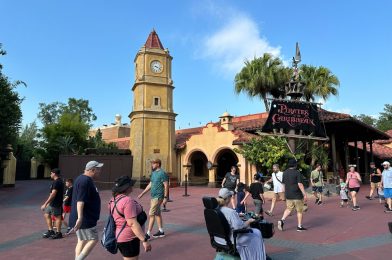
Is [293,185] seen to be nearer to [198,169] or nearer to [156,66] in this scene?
[156,66]

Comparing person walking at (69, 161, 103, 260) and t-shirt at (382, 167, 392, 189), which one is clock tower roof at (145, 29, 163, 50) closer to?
t-shirt at (382, 167, 392, 189)

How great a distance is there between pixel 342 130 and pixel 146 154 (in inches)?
560

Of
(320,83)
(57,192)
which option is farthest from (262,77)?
(57,192)

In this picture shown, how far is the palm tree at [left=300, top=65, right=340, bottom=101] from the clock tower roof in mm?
11791

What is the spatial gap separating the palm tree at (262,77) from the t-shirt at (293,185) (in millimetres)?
21225

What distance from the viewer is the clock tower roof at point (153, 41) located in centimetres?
2708

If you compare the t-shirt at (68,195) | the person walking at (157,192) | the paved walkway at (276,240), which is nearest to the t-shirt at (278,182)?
the paved walkway at (276,240)

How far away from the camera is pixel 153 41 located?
27.5 m

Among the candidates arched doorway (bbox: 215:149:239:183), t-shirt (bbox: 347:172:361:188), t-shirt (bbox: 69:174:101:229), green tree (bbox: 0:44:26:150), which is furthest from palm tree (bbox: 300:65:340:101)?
t-shirt (bbox: 69:174:101:229)

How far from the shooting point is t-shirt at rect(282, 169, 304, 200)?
7.89 m

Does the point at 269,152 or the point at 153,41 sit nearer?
the point at 269,152

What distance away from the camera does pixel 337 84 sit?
27125 mm

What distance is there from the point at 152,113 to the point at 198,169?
665 cm

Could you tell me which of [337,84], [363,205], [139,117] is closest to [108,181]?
[139,117]
